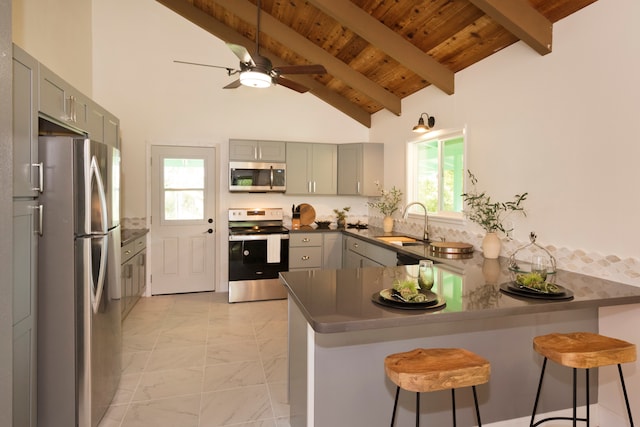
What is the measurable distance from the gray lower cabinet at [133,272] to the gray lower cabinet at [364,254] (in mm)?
2530

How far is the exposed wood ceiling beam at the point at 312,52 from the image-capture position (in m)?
4.04

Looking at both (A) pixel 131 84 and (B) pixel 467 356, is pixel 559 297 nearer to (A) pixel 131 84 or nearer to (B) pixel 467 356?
(B) pixel 467 356

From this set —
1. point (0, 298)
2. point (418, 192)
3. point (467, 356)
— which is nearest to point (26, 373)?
point (0, 298)

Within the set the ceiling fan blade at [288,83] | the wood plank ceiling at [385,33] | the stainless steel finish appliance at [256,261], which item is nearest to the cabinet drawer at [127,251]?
the stainless steel finish appliance at [256,261]

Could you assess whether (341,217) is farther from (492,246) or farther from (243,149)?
(492,246)

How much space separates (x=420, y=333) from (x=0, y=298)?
1.79m

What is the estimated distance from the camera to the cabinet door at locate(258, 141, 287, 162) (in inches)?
198

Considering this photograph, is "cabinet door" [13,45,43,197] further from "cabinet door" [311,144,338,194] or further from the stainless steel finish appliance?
"cabinet door" [311,144,338,194]

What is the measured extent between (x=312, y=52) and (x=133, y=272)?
10.7 ft

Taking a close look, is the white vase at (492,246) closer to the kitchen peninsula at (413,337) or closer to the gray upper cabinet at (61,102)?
the kitchen peninsula at (413,337)

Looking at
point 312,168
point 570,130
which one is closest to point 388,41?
point 570,130

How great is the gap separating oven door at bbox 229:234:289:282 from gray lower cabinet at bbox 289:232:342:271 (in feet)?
0.36

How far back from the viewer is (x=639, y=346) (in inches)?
78.2

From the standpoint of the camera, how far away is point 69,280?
1930 millimetres
